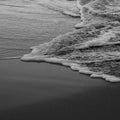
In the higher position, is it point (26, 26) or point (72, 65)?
point (26, 26)

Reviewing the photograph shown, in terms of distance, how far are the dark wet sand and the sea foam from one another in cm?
34

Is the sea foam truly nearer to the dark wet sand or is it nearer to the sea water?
the sea water

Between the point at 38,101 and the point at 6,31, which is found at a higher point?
the point at 6,31

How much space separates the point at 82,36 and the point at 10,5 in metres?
5.17

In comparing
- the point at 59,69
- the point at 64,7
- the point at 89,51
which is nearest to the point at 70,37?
the point at 89,51

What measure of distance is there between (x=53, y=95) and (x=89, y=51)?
1915mm

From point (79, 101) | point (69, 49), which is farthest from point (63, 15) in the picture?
point (79, 101)

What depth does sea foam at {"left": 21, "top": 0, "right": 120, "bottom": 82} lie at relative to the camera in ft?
15.6

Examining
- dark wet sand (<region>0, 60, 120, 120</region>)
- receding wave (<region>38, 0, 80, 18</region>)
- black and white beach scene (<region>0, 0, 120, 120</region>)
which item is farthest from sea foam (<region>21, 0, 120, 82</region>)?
receding wave (<region>38, 0, 80, 18</region>)

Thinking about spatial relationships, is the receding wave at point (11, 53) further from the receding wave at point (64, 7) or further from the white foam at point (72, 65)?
the receding wave at point (64, 7)

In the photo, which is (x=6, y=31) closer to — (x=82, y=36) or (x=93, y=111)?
(x=82, y=36)

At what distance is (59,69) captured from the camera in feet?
15.5

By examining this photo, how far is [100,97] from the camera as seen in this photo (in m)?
3.83

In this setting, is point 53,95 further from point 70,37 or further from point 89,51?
point 70,37
